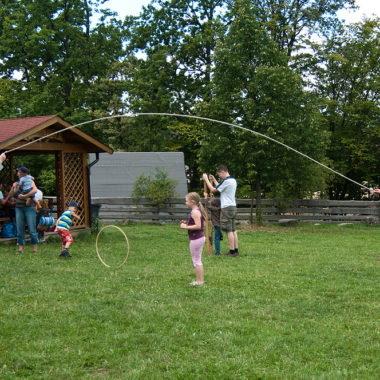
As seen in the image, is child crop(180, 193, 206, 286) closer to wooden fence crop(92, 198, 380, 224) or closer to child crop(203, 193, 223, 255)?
child crop(203, 193, 223, 255)

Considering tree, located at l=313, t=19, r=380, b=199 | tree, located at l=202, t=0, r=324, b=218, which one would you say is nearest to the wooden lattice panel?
tree, located at l=202, t=0, r=324, b=218

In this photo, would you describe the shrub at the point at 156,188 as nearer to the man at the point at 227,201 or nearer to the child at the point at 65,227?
the child at the point at 65,227

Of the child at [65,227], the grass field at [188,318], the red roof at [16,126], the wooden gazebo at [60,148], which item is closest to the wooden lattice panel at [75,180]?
the wooden gazebo at [60,148]

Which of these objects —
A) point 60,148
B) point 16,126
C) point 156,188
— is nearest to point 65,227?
point 16,126

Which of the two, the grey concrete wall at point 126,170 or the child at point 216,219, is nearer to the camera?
the child at point 216,219

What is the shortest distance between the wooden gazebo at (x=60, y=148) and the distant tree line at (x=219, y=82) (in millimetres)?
4501

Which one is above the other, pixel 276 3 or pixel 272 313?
pixel 276 3

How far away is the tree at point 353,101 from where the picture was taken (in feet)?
76.0

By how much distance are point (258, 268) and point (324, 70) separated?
18651mm

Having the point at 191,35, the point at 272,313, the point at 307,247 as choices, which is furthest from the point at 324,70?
the point at 272,313

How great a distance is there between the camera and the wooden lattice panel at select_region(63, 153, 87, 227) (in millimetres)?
14328

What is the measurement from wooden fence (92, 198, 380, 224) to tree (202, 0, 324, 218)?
1809mm

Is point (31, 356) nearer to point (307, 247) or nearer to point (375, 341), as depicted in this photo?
point (375, 341)

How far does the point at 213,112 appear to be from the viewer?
58.3ft
